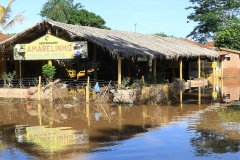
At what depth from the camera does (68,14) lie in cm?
3947

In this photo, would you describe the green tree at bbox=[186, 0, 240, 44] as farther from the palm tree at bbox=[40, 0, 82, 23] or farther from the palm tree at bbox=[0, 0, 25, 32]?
the palm tree at bbox=[0, 0, 25, 32]

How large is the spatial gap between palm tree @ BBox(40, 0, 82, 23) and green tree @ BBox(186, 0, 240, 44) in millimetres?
14958

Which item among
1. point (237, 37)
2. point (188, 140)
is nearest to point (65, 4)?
point (237, 37)

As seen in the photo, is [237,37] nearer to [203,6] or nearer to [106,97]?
[203,6]

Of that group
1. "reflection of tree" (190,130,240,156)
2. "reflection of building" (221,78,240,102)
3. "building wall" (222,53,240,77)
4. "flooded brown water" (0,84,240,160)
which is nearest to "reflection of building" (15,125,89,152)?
"flooded brown water" (0,84,240,160)

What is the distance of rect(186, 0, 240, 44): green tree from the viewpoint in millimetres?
39469

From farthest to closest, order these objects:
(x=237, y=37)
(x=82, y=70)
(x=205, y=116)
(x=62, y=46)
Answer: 1. (x=237, y=37)
2. (x=82, y=70)
3. (x=62, y=46)
4. (x=205, y=116)

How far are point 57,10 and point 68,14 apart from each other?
2201 millimetres

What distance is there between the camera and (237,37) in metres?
34.7

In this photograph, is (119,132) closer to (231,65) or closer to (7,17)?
(7,17)

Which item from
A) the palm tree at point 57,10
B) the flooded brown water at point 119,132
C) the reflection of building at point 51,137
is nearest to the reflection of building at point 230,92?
the flooded brown water at point 119,132

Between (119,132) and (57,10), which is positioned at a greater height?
(57,10)

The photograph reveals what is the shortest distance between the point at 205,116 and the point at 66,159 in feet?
20.3

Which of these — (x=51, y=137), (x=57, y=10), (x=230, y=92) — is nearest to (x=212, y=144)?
(x=51, y=137)
